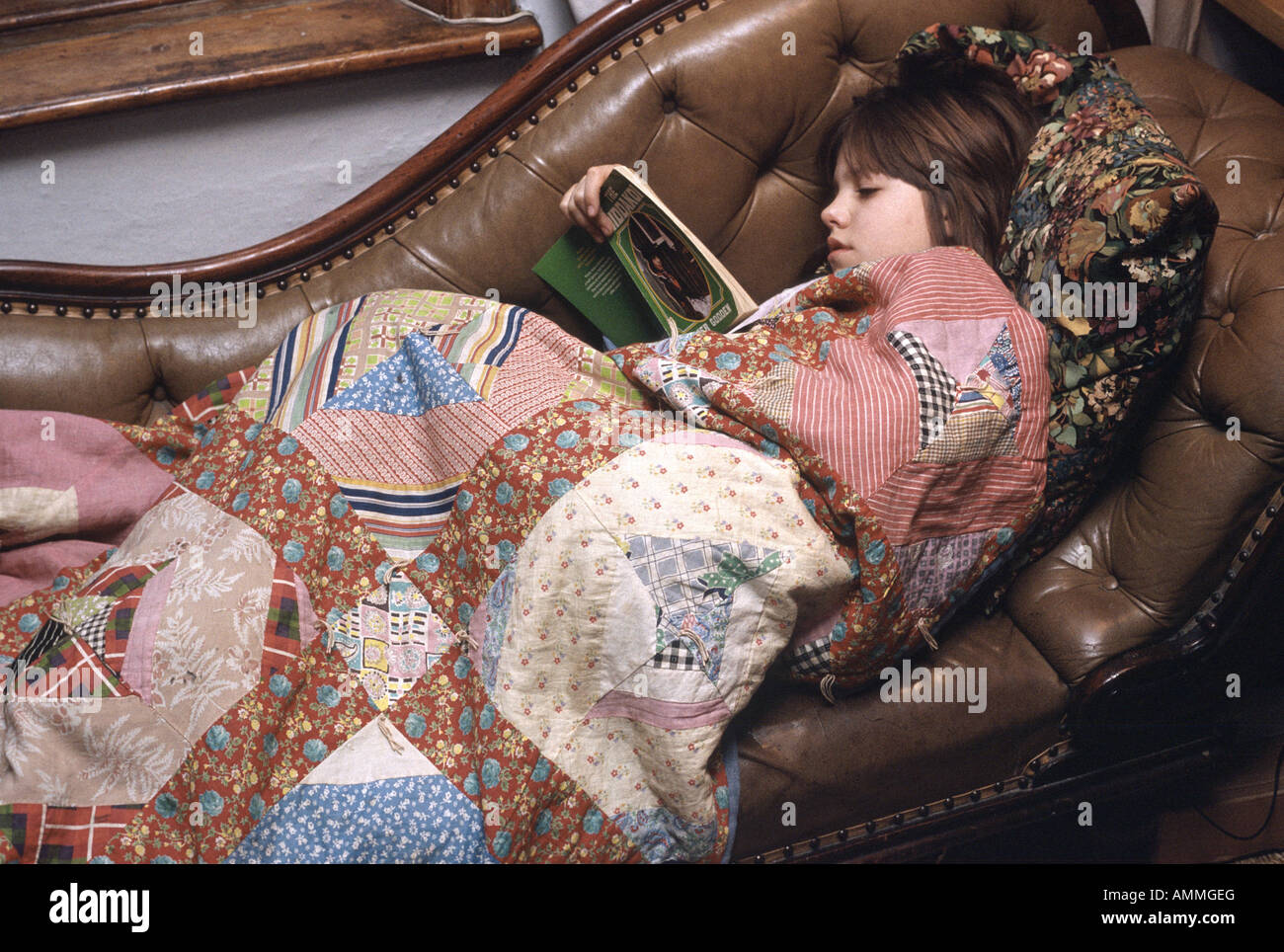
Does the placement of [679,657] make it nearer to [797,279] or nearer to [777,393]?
[777,393]

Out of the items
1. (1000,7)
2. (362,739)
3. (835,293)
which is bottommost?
(362,739)

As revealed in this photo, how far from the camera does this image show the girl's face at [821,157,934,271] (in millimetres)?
1183

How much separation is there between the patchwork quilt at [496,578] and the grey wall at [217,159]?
485mm

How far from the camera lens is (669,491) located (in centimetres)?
89

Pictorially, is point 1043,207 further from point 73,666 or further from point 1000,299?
point 73,666

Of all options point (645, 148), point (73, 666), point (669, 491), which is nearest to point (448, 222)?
point (645, 148)

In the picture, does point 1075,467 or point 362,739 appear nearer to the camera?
point 362,739

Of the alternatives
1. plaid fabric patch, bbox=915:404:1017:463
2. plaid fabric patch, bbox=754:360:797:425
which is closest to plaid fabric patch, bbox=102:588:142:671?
plaid fabric patch, bbox=754:360:797:425

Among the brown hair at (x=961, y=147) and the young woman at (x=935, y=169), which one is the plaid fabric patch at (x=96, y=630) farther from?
the brown hair at (x=961, y=147)

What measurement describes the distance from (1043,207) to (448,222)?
0.73 metres

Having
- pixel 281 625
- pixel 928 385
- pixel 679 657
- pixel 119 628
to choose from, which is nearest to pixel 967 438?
pixel 928 385

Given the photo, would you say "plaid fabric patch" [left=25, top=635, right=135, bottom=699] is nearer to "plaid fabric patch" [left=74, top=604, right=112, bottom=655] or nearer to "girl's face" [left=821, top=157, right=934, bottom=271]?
"plaid fabric patch" [left=74, top=604, right=112, bottom=655]

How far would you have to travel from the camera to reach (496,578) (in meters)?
0.93
